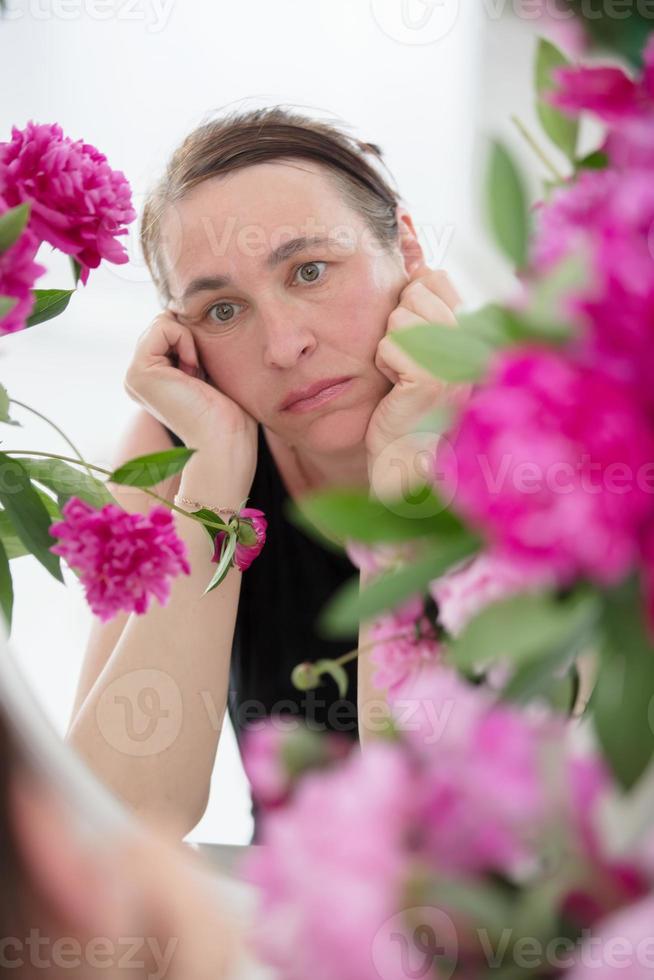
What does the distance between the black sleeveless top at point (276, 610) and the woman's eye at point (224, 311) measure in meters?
0.10

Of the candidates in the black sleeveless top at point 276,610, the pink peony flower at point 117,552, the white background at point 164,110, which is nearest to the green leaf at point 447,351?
the pink peony flower at point 117,552

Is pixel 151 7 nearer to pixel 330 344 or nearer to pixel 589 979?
pixel 330 344

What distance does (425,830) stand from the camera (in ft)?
0.69

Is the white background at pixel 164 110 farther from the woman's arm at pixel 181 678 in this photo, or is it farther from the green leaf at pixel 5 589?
the green leaf at pixel 5 589

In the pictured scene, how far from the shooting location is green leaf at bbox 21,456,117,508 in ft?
1.70

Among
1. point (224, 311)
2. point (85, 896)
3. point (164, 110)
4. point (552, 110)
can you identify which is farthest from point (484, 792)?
point (164, 110)

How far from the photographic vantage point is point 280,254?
2.27 feet

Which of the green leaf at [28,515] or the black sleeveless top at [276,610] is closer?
the green leaf at [28,515]

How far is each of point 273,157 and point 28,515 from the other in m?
0.37

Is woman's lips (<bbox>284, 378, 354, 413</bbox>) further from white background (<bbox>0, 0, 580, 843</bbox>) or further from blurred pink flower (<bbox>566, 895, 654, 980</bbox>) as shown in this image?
blurred pink flower (<bbox>566, 895, 654, 980</bbox>)

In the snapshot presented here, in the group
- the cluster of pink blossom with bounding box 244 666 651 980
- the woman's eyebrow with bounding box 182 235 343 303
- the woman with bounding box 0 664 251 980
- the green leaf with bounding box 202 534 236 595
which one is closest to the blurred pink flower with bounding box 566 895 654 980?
the cluster of pink blossom with bounding box 244 666 651 980

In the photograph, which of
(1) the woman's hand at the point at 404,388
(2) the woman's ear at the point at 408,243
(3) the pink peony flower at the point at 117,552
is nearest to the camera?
(3) the pink peony flower at the point at 117,552

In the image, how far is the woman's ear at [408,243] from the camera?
73 centimetres

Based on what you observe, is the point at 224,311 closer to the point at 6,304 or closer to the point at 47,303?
the point at 47,303
